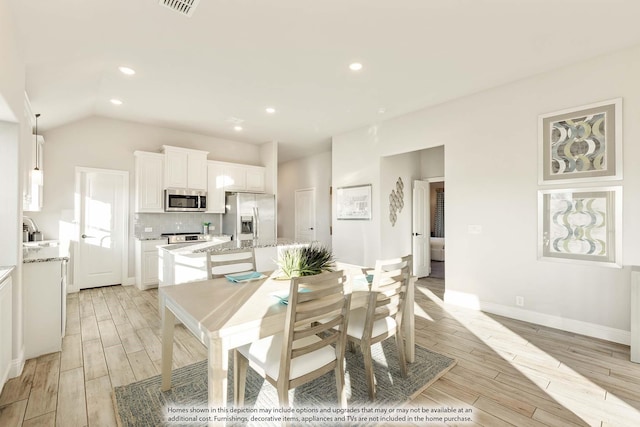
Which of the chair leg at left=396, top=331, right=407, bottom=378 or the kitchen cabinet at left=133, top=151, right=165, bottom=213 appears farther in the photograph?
the kitchen cabinet at left=133, top=151, right=165, bottom=213

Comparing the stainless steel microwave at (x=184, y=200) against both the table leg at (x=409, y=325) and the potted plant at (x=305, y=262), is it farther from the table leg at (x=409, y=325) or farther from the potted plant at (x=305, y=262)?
the table leg at (x=409, y=325)

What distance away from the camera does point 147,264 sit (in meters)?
4.96

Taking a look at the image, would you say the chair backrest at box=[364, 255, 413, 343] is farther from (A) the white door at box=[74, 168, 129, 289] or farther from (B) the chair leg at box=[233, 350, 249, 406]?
(A) the white door at box=[74, 168, 129, 289]

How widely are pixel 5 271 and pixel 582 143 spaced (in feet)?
17.3

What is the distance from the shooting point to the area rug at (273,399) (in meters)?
1.83

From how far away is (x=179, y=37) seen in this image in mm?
2666

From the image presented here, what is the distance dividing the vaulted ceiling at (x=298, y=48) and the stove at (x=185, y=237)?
220 cm

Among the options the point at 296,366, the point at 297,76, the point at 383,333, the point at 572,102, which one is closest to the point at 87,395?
the point at 296,366

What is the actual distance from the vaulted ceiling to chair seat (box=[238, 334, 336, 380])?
2.43 m

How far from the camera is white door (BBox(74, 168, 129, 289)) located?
4879mm

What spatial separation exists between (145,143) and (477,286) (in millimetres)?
6037

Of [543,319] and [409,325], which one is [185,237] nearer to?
[409,325]

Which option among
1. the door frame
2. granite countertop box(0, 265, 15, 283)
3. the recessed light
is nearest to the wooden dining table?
granite countertop box(0, 265, 15, 283)

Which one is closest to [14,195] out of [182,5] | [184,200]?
[182,5]
